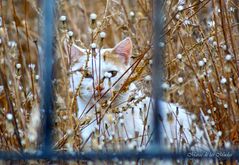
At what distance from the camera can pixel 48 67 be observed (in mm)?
1275

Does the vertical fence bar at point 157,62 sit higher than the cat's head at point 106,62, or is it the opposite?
the cat's head at point 106,62

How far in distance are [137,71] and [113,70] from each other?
77cm

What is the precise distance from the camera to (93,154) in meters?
1.24

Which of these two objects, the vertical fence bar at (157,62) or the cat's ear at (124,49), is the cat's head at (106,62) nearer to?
the cat's ear at (124,49)

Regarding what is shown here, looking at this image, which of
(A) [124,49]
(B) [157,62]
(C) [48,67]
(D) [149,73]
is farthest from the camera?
(A) [124,49]

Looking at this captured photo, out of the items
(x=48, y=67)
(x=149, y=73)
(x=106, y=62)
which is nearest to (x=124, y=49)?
(x=106, y=62)

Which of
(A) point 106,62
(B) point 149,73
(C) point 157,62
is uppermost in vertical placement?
(A) point 106,62

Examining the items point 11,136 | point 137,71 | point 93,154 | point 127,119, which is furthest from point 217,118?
point 93,154

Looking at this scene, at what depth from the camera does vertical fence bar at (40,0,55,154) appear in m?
1.25

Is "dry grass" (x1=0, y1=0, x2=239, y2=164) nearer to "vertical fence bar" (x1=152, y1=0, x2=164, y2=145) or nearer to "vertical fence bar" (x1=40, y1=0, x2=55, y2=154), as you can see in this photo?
"vertical fence bar" (x1=40, y1=0, x2=55, y2=154)

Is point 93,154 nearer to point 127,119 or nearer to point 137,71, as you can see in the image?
point 137,71

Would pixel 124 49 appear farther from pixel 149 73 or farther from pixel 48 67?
pixel 48 67

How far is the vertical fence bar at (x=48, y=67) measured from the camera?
125 cm

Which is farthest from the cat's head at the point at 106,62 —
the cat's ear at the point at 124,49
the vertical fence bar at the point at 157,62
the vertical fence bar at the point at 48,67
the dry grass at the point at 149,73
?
the vertical fence bar at the point at 157,62
